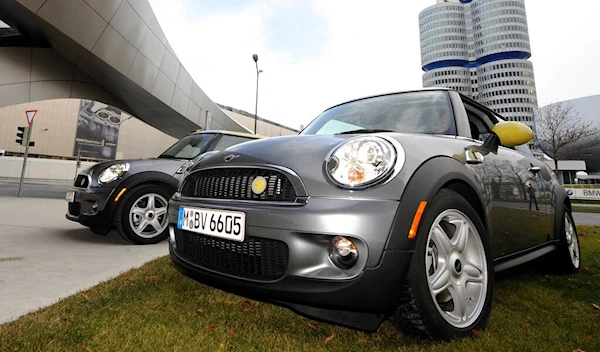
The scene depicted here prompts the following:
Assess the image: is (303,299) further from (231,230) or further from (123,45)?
(123,45)

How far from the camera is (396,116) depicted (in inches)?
93.7

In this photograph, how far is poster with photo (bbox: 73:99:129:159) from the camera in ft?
157

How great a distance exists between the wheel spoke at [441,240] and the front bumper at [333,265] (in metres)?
0.34

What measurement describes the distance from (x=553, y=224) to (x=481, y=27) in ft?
440

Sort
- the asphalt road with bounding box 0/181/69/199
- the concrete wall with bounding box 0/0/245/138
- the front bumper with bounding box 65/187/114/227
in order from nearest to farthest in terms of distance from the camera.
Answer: the front bumper with bounding box 65/187/114/227, the concrete wall with bounding box 0/0/245/138, the asphalt road with bounding box 0/181/69/199

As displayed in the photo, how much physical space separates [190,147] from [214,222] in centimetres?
313

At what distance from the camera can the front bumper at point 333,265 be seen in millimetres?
1256

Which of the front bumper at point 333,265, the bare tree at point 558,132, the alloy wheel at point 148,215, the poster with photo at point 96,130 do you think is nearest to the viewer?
the front bumper at point 333,265

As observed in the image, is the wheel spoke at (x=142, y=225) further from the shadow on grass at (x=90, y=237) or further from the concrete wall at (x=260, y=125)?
the concrete wall at (x=260, y=125)

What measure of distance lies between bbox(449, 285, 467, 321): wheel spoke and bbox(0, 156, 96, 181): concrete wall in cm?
4125

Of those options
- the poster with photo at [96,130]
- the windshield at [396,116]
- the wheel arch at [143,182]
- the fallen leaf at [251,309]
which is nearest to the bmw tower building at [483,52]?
the poster with photo at [96,130]

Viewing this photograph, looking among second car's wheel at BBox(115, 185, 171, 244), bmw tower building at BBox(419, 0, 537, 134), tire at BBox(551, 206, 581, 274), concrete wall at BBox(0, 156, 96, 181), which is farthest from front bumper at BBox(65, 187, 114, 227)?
bmw tower building at BBox(419, 0, 537, 134)

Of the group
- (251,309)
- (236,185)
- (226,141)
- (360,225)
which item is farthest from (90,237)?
(360,225)

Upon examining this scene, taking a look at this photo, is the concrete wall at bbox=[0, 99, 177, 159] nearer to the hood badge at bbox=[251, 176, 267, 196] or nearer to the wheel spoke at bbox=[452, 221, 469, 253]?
the hood badge at bbox=[251, 176, 267, 196]
